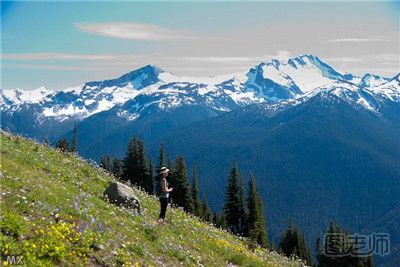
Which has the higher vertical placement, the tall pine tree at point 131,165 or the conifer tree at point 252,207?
the tall pine tree at point 131,165

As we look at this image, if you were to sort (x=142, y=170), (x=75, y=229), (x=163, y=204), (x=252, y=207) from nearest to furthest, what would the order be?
(x=75, y=229) → (x=163, y=204) → (x=252, y=207) → (x=142, y=170)

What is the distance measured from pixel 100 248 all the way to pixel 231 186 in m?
74.2

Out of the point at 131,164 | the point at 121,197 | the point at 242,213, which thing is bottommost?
the point at 242,213

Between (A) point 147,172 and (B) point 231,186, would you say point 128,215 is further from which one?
(A) point 147,172

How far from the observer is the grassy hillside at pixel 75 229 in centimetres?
1412

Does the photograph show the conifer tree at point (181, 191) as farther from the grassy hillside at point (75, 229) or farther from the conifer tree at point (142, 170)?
the grassy hillside at point (75, 229)

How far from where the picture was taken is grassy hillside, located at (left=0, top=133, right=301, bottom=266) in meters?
14.1

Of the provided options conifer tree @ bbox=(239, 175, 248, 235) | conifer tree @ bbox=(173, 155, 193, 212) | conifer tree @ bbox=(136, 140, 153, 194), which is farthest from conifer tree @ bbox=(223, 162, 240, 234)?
conifer tree @ bbox=(136, 140, 153, 194)

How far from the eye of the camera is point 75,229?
16.0 meters

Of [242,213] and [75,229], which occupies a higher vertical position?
[75,229]

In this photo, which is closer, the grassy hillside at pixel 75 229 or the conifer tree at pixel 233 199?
the grassy hillside at pixel 75 229

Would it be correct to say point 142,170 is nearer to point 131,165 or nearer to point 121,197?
point 131,165

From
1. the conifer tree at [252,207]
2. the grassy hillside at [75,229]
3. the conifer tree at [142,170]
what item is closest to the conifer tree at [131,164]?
the conifer tree at [142,170]

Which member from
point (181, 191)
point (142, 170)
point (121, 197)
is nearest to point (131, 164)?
point (142, 170)
